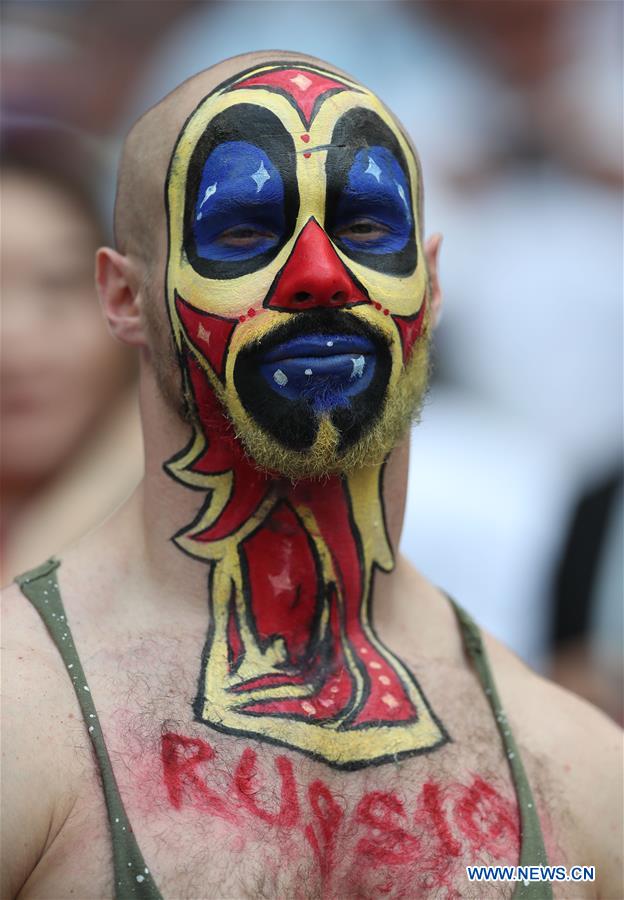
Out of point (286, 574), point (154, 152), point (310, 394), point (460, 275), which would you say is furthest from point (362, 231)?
point (460, 275)

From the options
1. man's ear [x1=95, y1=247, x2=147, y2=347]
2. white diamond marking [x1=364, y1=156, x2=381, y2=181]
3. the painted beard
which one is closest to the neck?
the painted beard

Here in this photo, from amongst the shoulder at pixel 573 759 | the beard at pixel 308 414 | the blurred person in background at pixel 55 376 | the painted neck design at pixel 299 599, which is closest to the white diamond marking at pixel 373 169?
the beard at pixel 308 414

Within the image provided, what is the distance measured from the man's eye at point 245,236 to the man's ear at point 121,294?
0.40 meters

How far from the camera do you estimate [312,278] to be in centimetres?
340

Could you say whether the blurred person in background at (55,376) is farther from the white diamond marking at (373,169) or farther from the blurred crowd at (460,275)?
the white diamond marking at (373,169)

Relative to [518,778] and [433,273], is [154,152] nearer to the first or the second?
[433,273]

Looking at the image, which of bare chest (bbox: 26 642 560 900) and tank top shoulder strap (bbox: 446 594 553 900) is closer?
bare chest (bbox: 26 642 560 900)

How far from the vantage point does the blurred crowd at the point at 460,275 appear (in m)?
6.41

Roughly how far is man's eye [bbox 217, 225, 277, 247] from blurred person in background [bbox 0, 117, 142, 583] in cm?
274

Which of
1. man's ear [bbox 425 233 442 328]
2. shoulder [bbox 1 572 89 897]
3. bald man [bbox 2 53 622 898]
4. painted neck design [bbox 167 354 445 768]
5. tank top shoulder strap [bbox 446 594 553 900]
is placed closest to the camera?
shoulder [bbox 1 572 89 897]

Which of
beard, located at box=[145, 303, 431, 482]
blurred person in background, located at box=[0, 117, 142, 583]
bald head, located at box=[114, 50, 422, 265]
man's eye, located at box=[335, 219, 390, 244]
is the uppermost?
blurred person in background, located at box=[0, 117, 142, 583]

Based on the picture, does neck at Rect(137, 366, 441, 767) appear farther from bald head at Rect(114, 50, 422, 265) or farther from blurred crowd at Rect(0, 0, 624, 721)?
blurred crowd at Rect(0, 0, 624, 721)

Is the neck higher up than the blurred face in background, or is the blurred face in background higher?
the blurred face in background

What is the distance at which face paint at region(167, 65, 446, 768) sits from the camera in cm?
345
